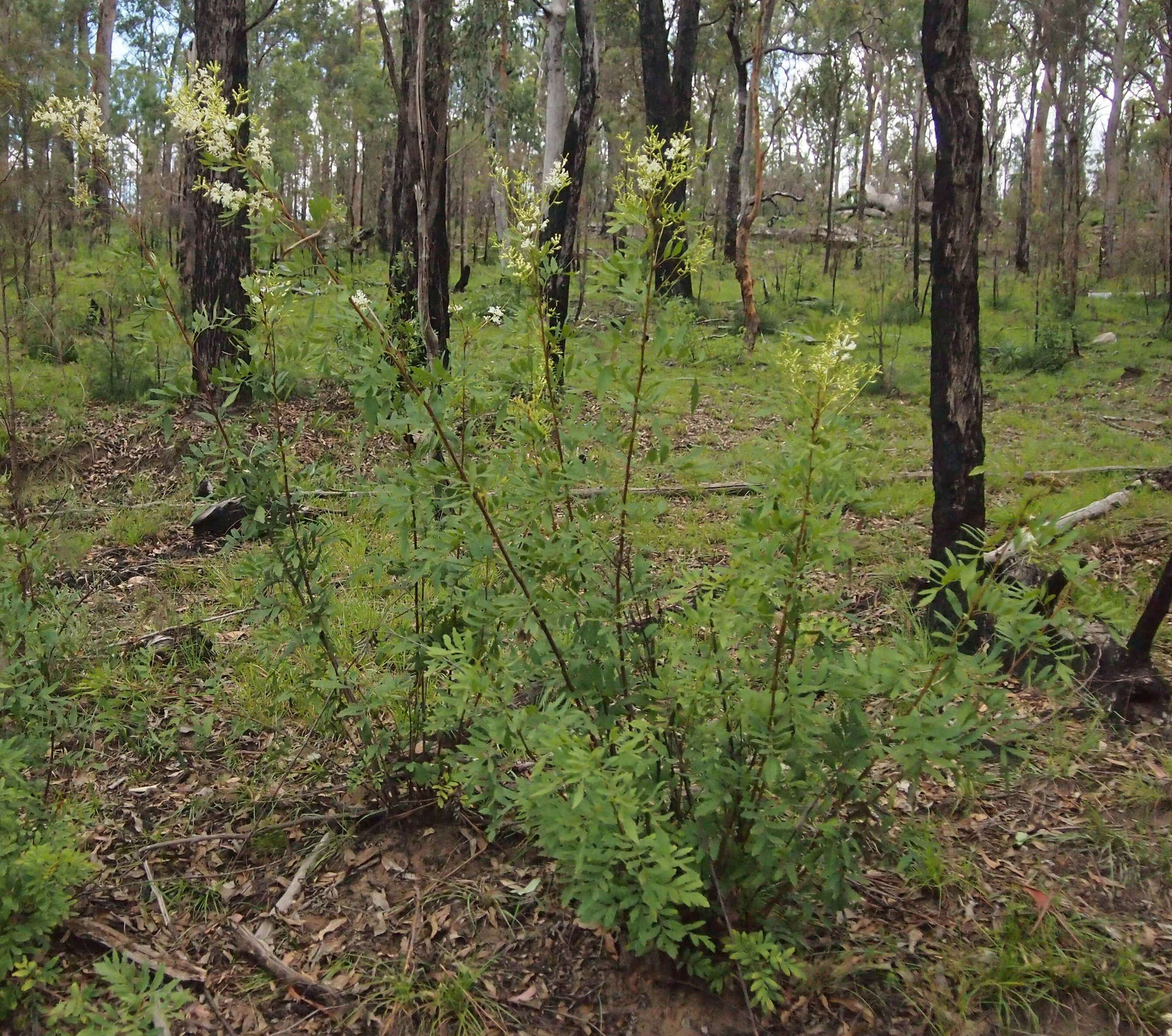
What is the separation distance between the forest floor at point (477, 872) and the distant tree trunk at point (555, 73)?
7.23 meters

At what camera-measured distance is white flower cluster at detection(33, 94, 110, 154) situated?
8.39 feet

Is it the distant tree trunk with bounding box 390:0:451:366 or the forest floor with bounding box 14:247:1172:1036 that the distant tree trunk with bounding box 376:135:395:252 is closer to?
the distant tree trunk with bounding box 390:0:451:366

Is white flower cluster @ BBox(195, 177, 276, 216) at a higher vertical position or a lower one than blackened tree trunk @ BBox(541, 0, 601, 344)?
lower

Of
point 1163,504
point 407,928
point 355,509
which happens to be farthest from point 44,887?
point 1163,504

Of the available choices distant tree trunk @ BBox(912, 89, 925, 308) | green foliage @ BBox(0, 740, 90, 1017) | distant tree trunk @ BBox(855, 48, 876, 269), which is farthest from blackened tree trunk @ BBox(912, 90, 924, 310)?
green foliage @ BBox(0, 740, 90, 1017)

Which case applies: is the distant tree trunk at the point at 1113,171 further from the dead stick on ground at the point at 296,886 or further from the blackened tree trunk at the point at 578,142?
the dead stick on ground at the point at 296,886

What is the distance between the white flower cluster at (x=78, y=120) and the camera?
2.56 metres

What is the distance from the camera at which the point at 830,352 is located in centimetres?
200

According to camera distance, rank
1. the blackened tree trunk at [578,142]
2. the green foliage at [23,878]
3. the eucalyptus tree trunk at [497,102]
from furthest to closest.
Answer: the eucalyptus tree trunk at [497,102] < the blackened tree trunk at [578,142] < the green foliage at [23,878]

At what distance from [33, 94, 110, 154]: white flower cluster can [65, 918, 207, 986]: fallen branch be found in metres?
2.22

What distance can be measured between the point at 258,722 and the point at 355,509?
1.42m

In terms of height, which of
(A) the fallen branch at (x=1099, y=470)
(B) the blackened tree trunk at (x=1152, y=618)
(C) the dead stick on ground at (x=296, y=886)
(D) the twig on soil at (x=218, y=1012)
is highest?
(A) the fallen branch at (x=1099, y=470)

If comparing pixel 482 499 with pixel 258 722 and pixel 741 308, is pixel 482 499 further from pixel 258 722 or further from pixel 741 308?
pixel 741 308

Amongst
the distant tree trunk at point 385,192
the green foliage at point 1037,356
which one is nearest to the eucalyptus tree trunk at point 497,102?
the distant tree trunk at point 385,192
